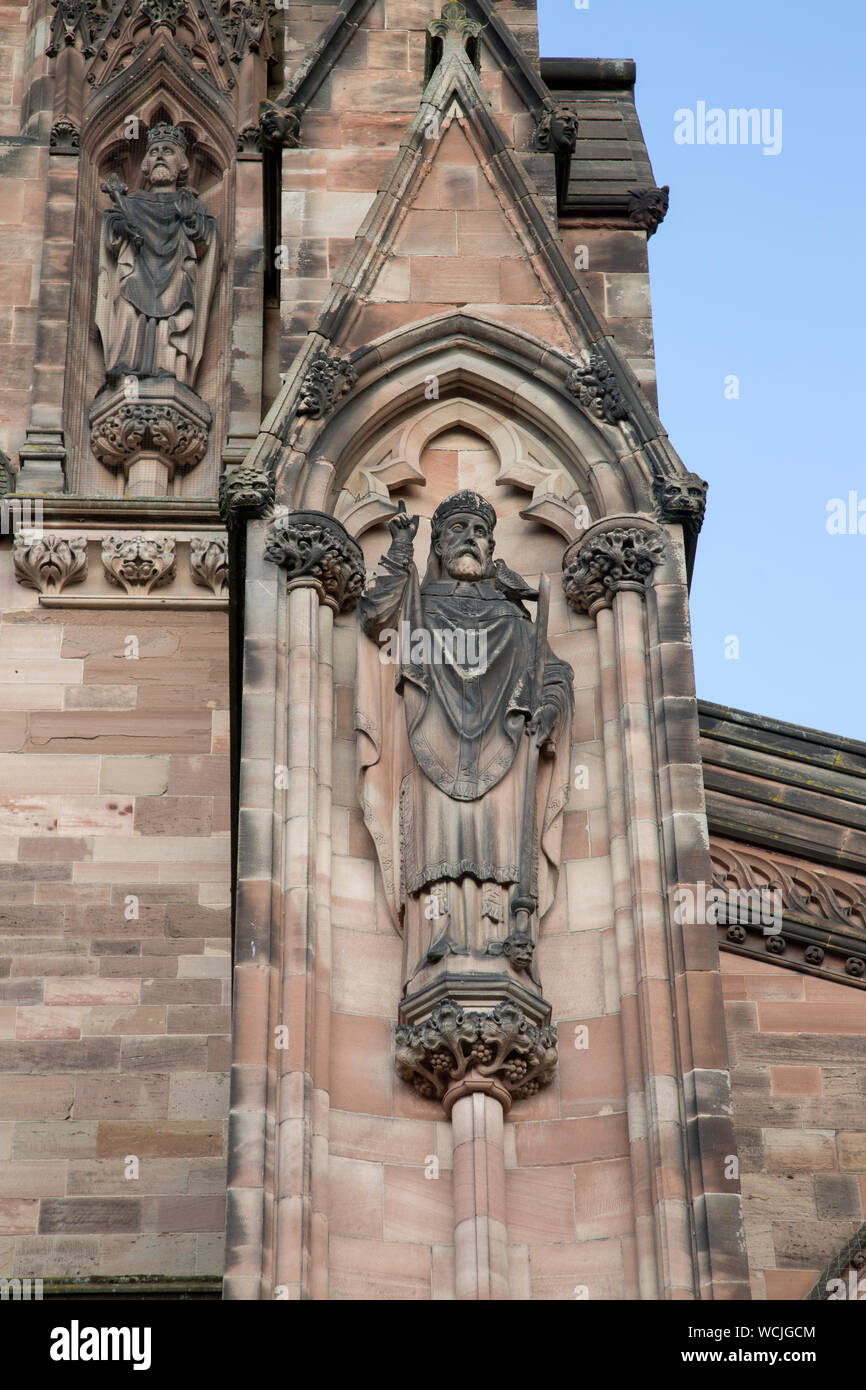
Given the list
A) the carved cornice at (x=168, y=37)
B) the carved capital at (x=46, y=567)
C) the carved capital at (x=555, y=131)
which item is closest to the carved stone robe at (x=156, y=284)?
the carved cornice at (x=168, y=37)

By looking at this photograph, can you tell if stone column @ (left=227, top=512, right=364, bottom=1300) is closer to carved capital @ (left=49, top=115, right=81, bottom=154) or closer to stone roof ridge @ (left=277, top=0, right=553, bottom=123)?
stone roof ridge @ (left=277, top=0, right=553, bottom=123)

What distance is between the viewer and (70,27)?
18953mm

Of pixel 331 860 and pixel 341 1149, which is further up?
pixel 331 860

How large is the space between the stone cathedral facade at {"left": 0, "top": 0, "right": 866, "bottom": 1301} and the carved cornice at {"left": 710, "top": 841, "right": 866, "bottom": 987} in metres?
0.03

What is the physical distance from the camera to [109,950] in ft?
49.0

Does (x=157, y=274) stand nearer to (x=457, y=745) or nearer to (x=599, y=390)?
(x=599, y=390)

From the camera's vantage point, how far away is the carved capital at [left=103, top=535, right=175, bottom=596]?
16.5 metres

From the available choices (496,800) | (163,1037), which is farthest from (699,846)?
(163,1037)

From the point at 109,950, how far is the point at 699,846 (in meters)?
4.26

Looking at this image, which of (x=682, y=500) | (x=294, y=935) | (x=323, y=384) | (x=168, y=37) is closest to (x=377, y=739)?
(x=294, y=935)

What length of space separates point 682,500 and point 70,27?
7804 millimetres

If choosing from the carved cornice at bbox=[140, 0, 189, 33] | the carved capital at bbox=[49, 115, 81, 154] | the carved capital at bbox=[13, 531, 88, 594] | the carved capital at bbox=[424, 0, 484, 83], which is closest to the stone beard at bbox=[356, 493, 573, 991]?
the carved capital at bbox=[424, 0, 484, 83]

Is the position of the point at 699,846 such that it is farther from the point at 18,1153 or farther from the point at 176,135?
the point at 176,135

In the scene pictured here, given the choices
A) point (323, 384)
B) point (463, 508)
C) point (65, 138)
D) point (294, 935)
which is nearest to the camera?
point (294, 935)
